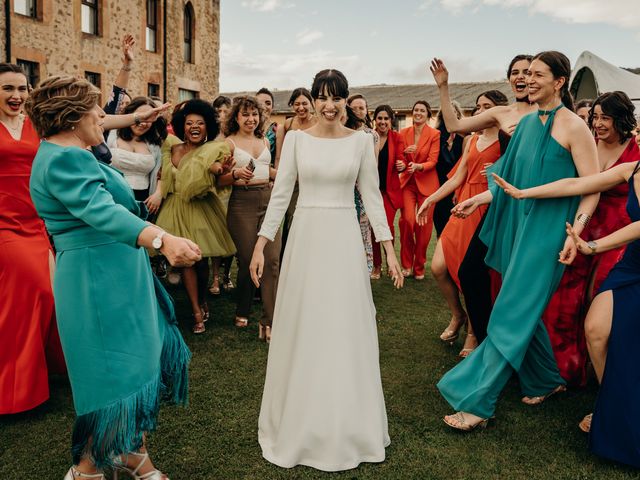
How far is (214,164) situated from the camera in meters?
5.64

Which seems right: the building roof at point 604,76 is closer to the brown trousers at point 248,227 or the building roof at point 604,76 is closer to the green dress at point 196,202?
the brown trousers at point 248,227

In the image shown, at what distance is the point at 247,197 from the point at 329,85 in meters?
2.55

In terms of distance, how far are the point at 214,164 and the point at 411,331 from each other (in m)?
2.62

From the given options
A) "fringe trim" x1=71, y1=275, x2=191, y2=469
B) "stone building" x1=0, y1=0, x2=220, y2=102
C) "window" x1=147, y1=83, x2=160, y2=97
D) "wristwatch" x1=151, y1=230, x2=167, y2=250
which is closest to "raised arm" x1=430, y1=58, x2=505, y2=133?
"wristwatch" x1=151, y1=230, x2=167, y2=250

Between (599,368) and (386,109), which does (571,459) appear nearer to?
(599,368)

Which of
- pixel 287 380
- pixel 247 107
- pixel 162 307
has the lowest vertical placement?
pixel 287 380

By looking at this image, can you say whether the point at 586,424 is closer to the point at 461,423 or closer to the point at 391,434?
the point at 461,423

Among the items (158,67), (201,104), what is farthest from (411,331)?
(158,67)

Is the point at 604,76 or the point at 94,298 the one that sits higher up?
the point at 604,76

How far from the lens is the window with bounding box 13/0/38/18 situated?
53.1 ft

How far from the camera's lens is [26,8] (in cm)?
1659

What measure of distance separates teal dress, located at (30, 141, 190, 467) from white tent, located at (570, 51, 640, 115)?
14.2 metres

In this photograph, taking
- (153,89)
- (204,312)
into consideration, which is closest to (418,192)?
(204,312)

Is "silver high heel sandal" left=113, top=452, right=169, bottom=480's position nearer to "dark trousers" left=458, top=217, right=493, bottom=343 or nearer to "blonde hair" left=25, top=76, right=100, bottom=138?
"blonde hair" left=25, top=76, right=100, bottom=138
